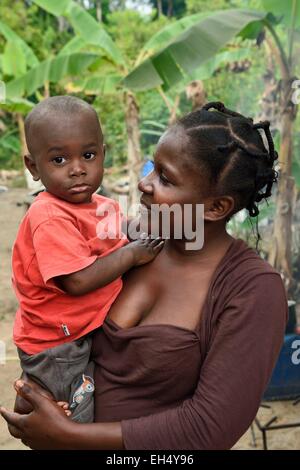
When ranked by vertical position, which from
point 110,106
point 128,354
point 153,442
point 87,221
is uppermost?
point 87,221

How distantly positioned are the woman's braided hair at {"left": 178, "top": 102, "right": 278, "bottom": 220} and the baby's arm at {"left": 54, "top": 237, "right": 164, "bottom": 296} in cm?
29

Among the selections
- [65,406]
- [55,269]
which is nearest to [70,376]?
[65,406]

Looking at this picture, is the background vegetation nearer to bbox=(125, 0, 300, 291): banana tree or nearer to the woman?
bbox=(125, 0, 300, 291): banana tree

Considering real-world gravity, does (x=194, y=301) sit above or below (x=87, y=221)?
below

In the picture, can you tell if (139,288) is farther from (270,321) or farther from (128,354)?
(270,321)

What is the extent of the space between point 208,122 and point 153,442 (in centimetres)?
80

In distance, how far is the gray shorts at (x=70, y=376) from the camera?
1.45 meters

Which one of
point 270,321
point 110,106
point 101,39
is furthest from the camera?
point 110,106

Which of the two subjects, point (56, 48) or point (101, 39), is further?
point (56, 48)

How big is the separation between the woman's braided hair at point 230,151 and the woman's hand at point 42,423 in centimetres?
72

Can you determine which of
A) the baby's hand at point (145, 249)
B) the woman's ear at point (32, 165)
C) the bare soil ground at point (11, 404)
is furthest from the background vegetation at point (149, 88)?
the baby's hand at point (145, 249)

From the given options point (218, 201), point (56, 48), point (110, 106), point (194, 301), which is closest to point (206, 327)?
point (194, 301)

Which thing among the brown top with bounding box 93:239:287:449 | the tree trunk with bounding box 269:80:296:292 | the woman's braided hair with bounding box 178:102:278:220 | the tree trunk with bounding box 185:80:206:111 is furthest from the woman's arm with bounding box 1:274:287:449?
the tree trunk with bounding box 185:80:206:111
